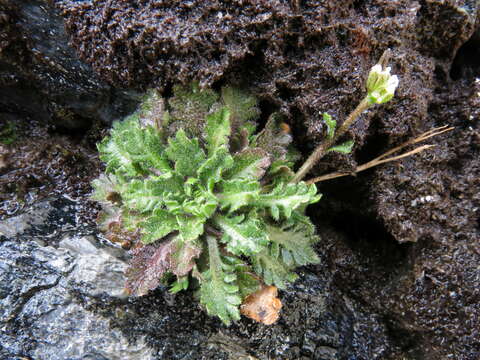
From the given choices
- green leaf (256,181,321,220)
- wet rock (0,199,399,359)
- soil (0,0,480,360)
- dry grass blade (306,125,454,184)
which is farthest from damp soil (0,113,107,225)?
dry grass blade (306,125,454,184)

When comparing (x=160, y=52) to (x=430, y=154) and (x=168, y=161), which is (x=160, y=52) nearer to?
(x=168, y=161)

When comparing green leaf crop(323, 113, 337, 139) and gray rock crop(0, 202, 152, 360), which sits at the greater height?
green leaf crop(323, 113, 337, 139)

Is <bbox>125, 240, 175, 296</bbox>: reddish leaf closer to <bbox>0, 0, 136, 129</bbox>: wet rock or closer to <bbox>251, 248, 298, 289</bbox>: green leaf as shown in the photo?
<bbox>251, 248, 298, 289</bbox>: green leaf

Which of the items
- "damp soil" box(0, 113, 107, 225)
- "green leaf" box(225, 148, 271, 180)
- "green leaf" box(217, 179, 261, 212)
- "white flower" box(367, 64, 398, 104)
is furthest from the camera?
"damp soil" box(0, 113, 107, 225)

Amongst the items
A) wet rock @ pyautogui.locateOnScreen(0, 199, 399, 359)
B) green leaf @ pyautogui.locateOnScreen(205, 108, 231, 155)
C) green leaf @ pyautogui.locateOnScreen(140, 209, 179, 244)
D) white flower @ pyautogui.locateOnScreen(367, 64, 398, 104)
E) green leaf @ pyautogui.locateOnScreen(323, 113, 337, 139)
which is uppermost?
white flower @ pyautogui.locateOnScreen(367, 64, 398, 104)

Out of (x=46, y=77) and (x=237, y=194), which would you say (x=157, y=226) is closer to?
(x=237, y=194)

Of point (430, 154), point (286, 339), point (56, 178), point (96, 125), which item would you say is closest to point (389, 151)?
point (430, 154)

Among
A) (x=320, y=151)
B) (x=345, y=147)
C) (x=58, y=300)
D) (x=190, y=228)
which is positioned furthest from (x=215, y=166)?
(x=58, y=300)
